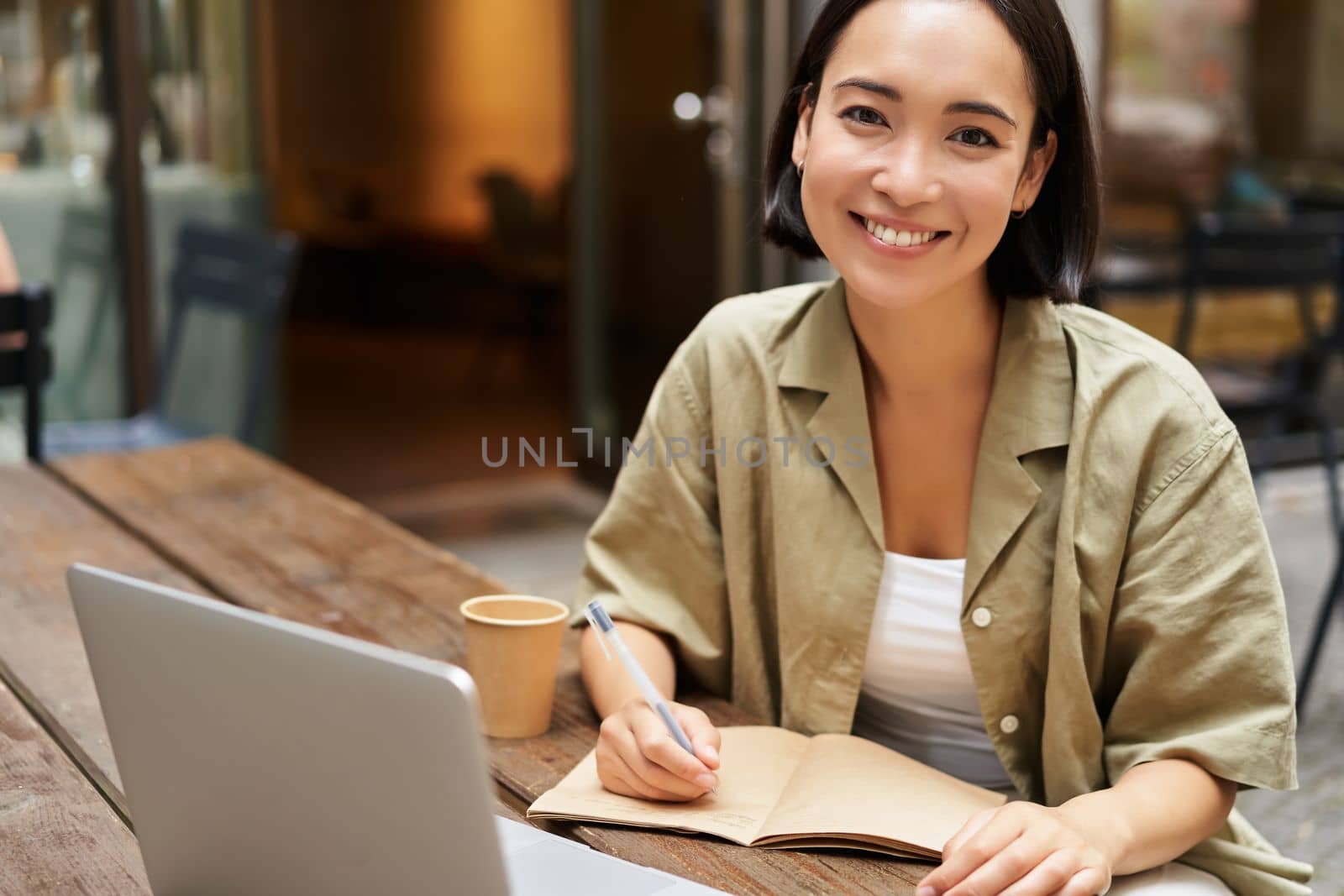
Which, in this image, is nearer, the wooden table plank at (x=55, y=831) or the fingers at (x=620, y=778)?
the wooden table plank at (x=55, y=831)

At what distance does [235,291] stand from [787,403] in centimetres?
234

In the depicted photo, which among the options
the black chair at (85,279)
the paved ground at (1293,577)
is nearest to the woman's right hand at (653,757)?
the paved ground at (1293,577)

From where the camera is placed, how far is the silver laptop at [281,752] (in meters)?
0.65

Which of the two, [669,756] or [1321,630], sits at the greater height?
[669,756]

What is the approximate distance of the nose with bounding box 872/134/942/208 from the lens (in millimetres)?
1128

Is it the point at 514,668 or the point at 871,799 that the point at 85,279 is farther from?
the point at 871,799

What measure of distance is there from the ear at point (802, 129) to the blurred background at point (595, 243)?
65.7 inches

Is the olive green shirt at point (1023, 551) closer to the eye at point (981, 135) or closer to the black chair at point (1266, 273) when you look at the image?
the eye at point (981, 135)

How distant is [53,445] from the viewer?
10.8ft

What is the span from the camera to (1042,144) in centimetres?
124

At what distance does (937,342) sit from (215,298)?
2540 millimetres

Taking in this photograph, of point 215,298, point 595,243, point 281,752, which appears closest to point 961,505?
point 281,752

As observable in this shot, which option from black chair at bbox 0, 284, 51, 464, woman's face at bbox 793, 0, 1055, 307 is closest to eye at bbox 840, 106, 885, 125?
woman's face at bbox 793, 0, 1055, 307

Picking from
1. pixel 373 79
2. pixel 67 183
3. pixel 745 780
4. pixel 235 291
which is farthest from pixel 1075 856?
pixel 373 79
